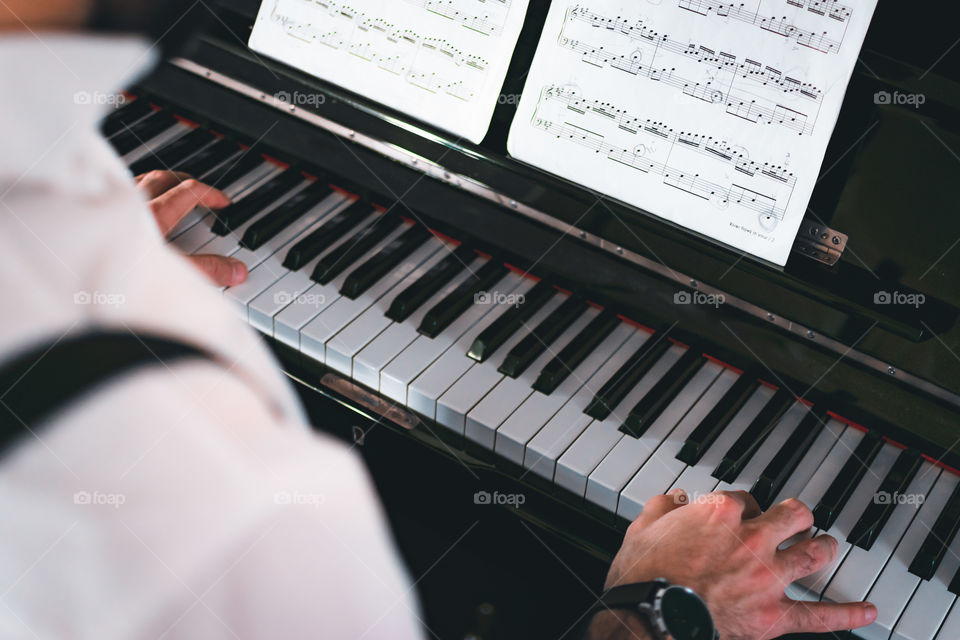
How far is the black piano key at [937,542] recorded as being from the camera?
4.69 ft

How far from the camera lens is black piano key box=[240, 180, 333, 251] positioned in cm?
197

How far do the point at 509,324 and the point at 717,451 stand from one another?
50 cm

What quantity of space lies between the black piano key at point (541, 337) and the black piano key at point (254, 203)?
0.75 m

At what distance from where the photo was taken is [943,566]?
1450mm

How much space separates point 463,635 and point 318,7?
4.81 ft

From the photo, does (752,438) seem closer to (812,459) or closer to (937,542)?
(812,459)

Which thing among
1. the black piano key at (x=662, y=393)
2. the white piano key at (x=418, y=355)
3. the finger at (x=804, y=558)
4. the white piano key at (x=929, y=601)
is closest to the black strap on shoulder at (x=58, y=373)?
the white piano key at (x=418, y=355)

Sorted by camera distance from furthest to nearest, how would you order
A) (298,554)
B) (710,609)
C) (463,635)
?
(463,635) → (710,609) → (298,554)

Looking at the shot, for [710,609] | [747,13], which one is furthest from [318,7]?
[710,609]

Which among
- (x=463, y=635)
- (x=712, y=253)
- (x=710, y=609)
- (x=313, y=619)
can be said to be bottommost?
(x=463, y=635)

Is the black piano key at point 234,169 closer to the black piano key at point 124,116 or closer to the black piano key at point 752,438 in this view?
the black piano key at point 124,116

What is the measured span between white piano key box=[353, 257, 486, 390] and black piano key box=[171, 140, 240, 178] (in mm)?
714

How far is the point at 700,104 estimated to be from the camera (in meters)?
1.51

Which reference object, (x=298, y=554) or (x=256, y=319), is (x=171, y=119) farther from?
(x=298, y=554)
